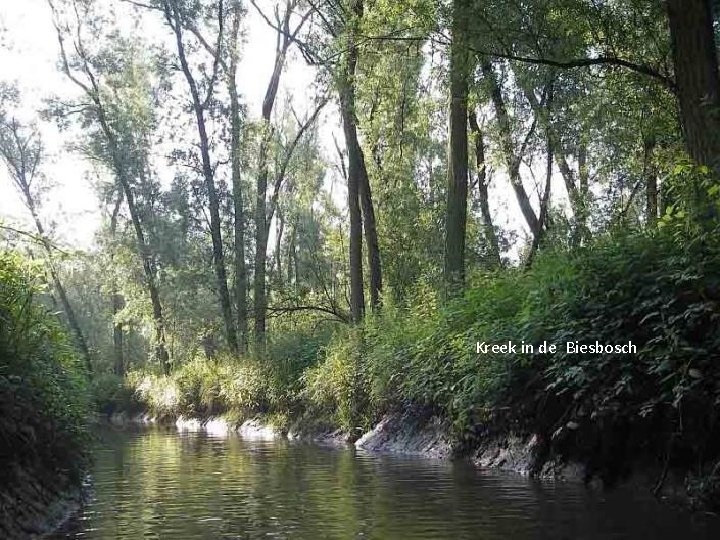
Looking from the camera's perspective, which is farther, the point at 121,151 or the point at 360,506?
the point at 121,151

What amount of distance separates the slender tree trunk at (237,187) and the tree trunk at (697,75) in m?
21.1

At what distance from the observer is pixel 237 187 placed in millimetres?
30141

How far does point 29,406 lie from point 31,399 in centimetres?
25

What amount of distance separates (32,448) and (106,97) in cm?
2926

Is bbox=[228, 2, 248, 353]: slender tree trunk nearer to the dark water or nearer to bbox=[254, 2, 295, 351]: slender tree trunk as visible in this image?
bbox=[254, 2, 295, 351]: slender tree trunk

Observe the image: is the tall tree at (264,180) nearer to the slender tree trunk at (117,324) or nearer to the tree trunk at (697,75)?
the slender tree trunk at (117,324)

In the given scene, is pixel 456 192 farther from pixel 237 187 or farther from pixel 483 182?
pixel 237 187

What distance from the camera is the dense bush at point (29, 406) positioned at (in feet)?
21.6

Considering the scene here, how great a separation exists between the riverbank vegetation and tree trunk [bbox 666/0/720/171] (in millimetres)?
26

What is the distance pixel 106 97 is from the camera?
110 feet

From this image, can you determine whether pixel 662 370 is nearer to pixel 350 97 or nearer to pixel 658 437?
pixel 658 437

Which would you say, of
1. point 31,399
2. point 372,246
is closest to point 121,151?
point 372,246

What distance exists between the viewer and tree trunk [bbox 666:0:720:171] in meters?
8.64

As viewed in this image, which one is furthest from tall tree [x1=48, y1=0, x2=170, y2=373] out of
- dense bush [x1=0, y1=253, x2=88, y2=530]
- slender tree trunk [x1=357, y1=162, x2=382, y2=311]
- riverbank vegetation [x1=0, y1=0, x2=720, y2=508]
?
dense bush [x1=0, y1=253, x2=88, y2=530]
